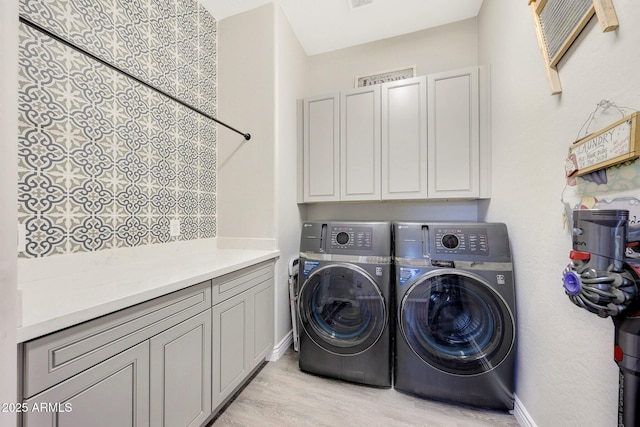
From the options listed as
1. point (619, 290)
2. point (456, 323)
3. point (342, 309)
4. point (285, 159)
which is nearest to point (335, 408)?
point (342, 309)

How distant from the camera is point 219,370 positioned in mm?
1273

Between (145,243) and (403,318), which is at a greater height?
(145,243)

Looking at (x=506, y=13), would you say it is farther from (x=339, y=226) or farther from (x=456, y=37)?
(x=339, y=226)

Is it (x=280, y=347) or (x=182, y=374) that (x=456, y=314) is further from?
(x=182, y=374)

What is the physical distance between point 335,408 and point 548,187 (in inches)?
65.5

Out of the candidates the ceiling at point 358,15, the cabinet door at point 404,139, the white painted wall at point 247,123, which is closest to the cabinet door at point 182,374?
the white painted wall at point 247,123

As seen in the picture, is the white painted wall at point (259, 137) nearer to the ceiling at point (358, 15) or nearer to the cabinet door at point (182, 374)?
the ceiling at point (358, 15)

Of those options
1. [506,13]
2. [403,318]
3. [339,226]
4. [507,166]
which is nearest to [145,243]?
[339,226]

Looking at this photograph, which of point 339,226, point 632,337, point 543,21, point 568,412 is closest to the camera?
point 632,337

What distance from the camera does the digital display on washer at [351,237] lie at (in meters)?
1.64

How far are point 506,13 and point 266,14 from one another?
5.53 ft

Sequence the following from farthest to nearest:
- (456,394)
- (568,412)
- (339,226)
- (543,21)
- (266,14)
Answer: (266,14) < (339,226) < (456,394) < (543,21) < (568,412)

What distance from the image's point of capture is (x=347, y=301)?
165 cm

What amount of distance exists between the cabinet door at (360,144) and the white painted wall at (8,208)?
69.7 inches
